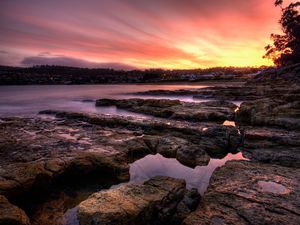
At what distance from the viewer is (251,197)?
4.80 meters

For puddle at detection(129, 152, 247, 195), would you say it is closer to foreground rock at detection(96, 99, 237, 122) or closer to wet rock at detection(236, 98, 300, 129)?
wet rock at detection(236, 98, 300, 129)

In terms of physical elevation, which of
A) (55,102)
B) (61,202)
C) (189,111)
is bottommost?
(55,102)

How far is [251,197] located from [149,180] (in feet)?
7.24

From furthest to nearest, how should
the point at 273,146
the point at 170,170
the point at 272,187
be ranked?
the point at 273,146, the point at 170,170, the point at 272,187

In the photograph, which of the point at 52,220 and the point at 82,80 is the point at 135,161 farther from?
the point at 82,80

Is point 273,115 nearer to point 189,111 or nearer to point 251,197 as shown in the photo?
point 189,111

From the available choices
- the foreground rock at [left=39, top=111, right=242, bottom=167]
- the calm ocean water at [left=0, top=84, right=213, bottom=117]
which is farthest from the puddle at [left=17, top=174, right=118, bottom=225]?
the calm ocean water at [left=0, top=84, right=213, bottom=117]

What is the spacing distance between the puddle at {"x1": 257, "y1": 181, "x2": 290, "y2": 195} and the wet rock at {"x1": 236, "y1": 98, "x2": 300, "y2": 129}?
5.76m

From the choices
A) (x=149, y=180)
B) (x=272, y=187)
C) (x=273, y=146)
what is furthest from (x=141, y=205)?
(x=273, y=146)

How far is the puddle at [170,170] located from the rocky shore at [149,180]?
226 millimetres

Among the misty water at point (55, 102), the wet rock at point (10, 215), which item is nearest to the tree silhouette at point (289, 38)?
the misty water at point (55, 102)

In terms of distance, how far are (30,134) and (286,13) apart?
50652mm

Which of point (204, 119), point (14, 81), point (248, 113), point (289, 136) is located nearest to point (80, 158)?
point (289, 136)

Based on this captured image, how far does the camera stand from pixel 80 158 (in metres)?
6.89
